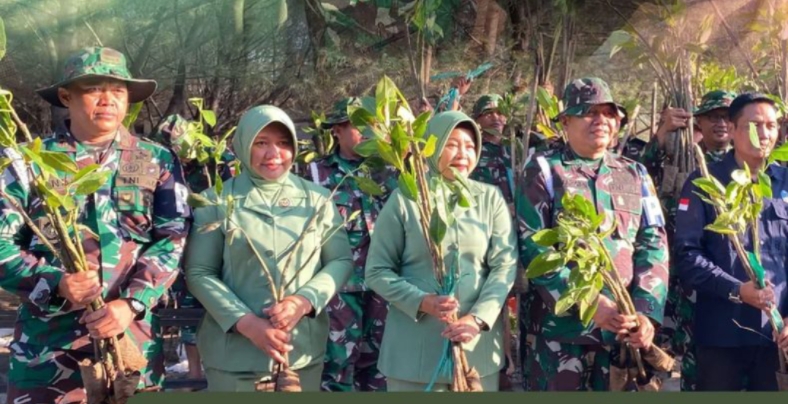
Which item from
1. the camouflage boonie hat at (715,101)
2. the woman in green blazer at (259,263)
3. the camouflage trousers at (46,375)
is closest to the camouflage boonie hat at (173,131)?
the woman in green blazer at (259,263)

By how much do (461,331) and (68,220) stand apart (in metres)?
1.14

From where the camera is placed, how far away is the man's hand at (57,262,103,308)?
2475 mm

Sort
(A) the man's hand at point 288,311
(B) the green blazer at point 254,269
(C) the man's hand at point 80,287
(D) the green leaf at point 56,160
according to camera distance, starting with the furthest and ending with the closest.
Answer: (B) the green blazer at point 254,269 → (A) the man's hand at point 288,311 → (C) the man's hand at point 80,287 → (D) the green leaf at point 56,160

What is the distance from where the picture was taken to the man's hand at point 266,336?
2572 millimetres

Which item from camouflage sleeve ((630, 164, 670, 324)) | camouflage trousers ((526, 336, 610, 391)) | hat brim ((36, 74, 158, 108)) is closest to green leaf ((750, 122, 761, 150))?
camouflage sleeve ((630, 164, 670, 324))

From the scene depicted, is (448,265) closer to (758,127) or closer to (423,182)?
(423,182)

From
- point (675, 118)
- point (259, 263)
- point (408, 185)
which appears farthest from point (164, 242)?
point (675, 118)

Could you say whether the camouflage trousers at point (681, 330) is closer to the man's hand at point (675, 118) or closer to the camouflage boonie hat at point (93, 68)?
the man's hand at point (675, 118)

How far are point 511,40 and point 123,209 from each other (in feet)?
14.4

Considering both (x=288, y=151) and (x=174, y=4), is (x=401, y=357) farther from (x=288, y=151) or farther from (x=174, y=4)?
(x=174, y=4)

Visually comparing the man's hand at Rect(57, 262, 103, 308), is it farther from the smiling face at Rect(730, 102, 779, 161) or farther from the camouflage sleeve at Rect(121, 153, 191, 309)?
the smiling face at Rect(730, 102, 779, 161)

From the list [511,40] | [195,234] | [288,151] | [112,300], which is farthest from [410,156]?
[511,40]

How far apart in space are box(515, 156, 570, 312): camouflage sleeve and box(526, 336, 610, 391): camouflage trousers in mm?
183

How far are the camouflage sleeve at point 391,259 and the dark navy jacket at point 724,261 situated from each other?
3.28 ft
